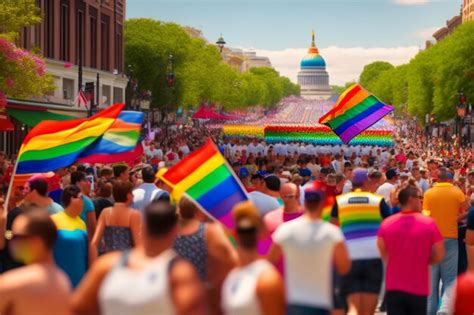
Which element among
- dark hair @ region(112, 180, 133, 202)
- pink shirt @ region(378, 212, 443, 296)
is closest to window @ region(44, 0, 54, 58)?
dark hair @ region(112, 180, 133, 202)

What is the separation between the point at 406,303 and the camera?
8.77 m

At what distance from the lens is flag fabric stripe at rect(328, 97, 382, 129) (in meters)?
24.8

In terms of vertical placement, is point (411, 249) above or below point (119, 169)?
below

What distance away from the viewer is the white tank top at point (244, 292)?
5.61 metres

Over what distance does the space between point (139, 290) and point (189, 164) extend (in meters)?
3.93

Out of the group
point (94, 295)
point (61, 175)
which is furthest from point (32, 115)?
point (94, 295)

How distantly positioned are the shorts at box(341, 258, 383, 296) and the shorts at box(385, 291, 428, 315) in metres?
0.34

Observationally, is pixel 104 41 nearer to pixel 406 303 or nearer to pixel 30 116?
pixel 30 116

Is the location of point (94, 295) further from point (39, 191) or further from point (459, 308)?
point (39, 191)

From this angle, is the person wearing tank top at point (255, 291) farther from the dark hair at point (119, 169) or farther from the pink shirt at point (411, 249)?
the dark hair at point (119, 169)

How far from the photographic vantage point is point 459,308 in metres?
6.14

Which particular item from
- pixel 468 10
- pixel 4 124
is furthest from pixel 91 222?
pixel 468 10

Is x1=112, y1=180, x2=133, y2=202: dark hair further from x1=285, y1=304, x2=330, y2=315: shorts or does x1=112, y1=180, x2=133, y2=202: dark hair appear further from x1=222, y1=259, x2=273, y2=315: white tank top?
x1=222, y1=259, x2=273, y2=315: white tank top

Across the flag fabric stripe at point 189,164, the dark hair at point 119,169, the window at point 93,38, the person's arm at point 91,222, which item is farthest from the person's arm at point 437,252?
the window at point 93,38
